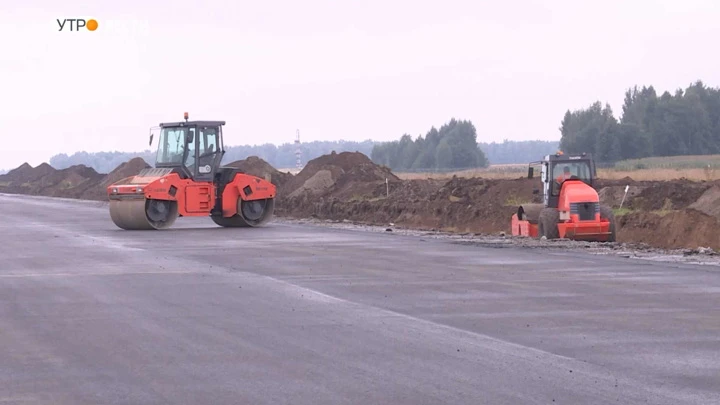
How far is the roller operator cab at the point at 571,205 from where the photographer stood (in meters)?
29.5

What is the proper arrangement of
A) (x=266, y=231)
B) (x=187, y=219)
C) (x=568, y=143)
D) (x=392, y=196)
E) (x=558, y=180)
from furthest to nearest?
(x=568, y=143) < (x=392, y=196) < (x=187, y=219) < (x=266, y=231) < (x=558, y=180)

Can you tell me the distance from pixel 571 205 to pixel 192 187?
39.0 feet

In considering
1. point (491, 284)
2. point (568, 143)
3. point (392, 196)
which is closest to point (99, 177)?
point (568, 143)

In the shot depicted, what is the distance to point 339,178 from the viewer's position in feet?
215

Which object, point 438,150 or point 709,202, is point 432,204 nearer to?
point 709,202

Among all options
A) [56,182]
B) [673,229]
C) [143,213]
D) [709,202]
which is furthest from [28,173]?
[673,229]

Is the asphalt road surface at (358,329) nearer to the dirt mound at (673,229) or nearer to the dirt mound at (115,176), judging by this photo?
the dirt mound at (673,229)

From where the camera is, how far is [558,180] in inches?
1204

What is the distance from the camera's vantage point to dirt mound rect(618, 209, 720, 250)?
3378 cm

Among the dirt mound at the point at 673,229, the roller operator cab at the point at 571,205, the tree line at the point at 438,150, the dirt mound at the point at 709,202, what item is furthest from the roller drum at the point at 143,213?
the tree line at the point at 438,150

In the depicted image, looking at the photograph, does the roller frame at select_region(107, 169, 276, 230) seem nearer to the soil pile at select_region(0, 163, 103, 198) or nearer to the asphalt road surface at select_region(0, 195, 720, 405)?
the asphalt road surface at select_region(0, 195, 720, 405)

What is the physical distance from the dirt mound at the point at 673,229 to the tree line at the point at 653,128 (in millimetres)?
72421

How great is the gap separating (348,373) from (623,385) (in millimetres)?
2229

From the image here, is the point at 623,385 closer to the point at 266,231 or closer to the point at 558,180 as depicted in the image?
the point at 558,180
